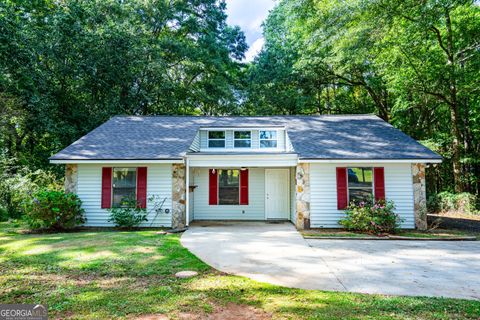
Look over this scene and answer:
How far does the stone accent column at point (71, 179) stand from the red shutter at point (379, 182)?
35.3 ft

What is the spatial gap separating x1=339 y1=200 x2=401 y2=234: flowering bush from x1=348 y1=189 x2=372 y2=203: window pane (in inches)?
19.5

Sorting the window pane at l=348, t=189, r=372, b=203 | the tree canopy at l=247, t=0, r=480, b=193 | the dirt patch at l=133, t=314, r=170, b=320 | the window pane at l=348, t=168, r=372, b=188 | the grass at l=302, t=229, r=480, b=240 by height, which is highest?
the tree canopy at l=247, t=0, r=480, b=193

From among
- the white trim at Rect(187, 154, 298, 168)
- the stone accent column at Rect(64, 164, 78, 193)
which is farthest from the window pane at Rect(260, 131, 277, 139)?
the stone accent column at Rect(64, 164, 78, 193)

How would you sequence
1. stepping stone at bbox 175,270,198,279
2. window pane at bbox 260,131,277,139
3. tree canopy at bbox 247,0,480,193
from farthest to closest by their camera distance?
1. window pane at bbox 260,131,277,139
2. tree canopy at bbox 247,0,480,193
3. stepping stone at bbox 175,270,198,279

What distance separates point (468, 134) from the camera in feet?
58.9

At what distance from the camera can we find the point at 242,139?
13.9 m

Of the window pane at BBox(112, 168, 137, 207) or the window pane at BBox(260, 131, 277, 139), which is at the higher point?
the window pane at BBox(260, 131, 277, 139)

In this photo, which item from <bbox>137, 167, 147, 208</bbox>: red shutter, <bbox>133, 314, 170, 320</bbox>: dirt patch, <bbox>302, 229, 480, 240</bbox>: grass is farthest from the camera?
<bbox>137, 167, 147, 208</bbox>: red shutter

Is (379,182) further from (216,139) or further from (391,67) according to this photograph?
(391,67)

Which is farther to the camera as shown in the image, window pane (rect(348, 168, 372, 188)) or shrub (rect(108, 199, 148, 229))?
window pane (rect(348, 168, 372, 188))

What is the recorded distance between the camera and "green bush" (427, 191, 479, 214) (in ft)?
43.9

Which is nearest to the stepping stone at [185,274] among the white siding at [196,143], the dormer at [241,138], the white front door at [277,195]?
the white front door at [277,195]

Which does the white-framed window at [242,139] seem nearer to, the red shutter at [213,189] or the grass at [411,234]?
the red shutter at [213,189]

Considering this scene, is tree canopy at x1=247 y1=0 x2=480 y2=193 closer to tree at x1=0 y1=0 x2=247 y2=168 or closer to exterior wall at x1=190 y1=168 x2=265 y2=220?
tree at x1=0 y1=0 x2=247 y2=168
